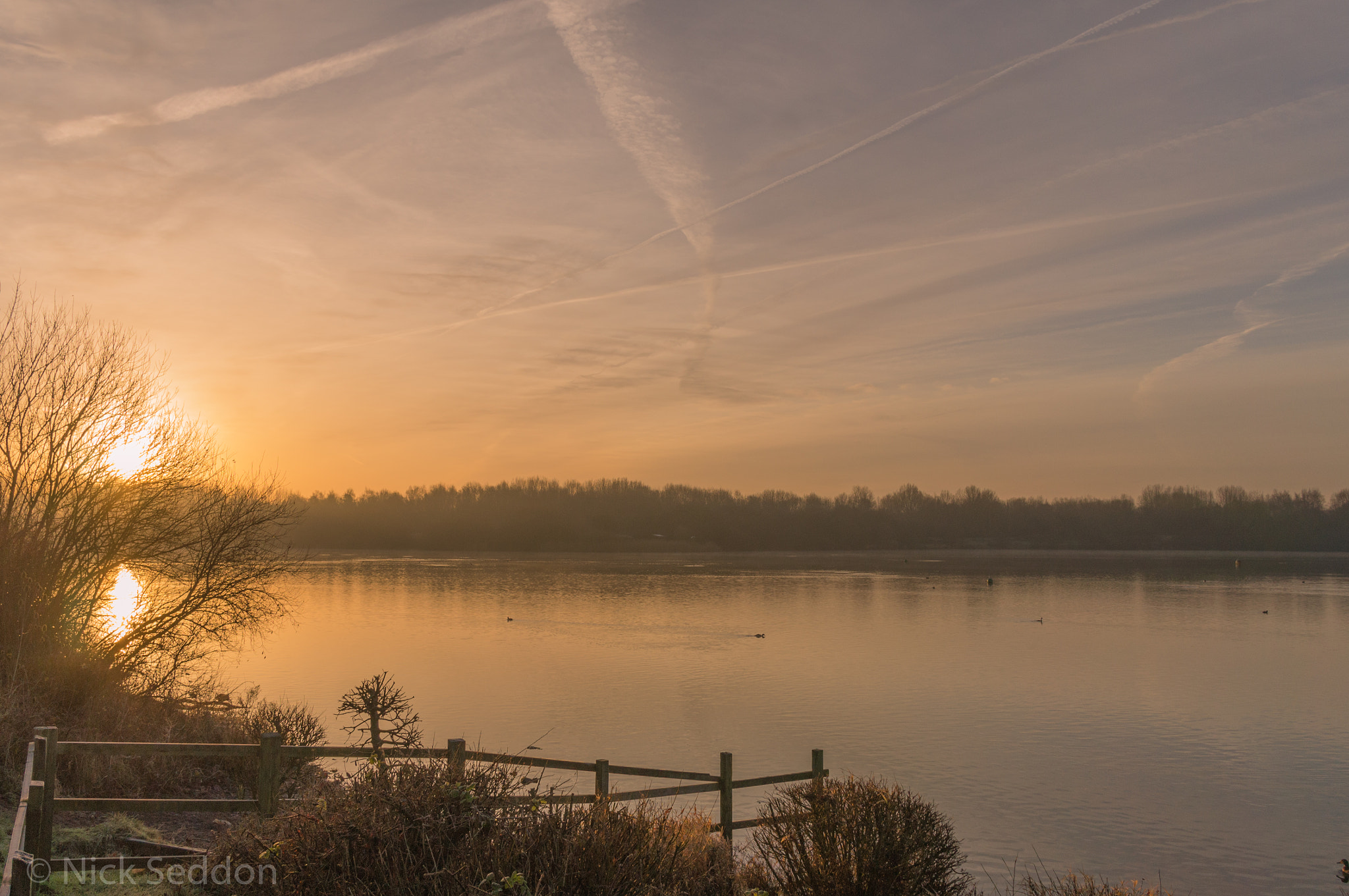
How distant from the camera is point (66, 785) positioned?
15.0 m

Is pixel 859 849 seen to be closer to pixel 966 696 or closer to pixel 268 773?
pixel 268 773

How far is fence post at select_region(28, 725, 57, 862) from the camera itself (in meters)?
9.21

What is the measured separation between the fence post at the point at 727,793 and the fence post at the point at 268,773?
291 inches

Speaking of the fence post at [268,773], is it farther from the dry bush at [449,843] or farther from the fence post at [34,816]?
the dry bush at [449,843]

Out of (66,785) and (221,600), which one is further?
(221,600)

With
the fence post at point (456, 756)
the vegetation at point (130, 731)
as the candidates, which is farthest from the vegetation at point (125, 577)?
the fence post at point (456, 756)

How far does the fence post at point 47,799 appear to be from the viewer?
30.2ft

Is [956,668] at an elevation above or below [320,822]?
below

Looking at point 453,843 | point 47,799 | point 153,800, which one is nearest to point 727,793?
point 153,800

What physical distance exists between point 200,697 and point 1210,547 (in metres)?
220

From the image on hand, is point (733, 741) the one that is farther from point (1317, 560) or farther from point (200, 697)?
point (1317, 560)

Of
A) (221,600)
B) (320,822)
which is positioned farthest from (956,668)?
(320,822)

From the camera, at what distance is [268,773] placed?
33.4 ft

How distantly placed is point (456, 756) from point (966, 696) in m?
35.2
